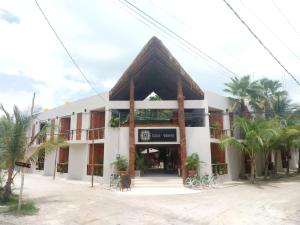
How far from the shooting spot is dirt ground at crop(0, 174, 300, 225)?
10.0 metres

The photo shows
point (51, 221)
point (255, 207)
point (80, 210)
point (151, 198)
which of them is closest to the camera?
point (51, 221)

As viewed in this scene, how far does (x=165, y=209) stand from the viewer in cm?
1204

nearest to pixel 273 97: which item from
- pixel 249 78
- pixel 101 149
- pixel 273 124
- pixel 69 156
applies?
pixel 249 78

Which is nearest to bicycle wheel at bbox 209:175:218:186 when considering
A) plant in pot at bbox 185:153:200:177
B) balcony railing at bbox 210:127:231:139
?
plant in pot at bbox 185:153:200:177

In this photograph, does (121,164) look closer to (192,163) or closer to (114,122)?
(114,122)

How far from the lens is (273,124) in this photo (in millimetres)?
21969

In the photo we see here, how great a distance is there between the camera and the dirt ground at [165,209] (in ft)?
33.0

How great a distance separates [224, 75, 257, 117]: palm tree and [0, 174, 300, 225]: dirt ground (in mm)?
11118

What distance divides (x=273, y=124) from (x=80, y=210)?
16.7 m

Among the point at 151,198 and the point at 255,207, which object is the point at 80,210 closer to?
the point at 151,198

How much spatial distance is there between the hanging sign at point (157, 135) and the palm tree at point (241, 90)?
8106 millimetres

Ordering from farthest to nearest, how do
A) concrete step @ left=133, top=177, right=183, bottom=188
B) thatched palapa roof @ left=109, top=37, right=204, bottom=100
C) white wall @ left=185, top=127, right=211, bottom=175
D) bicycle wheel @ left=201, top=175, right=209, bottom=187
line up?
thatched palapa roof @ left=109, top=37, right=204, bottom=100 < white wall @ left=185, top=127, right=211, bottom=175 < bicycle wheel @ left=201, top=175, right=209, bottom=187 < concrete step @ left=133, top=177, right=183, bottom=188

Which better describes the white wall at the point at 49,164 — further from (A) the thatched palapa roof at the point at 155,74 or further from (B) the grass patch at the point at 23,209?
(B) the grass patch at the point at 23,209

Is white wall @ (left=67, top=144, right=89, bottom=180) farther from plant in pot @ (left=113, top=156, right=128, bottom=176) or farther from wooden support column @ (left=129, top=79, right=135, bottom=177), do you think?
wooden support column @ (left=129, top=79, right=135, bottom=177)
